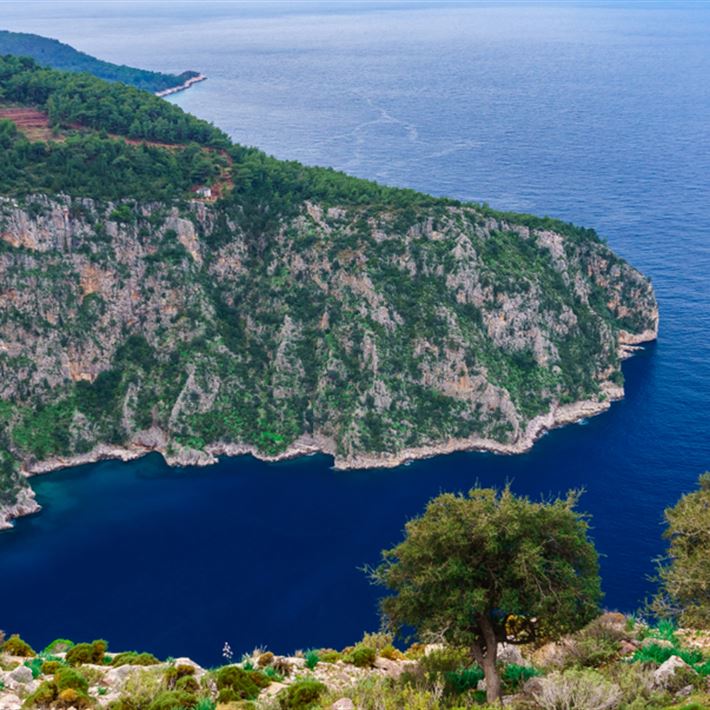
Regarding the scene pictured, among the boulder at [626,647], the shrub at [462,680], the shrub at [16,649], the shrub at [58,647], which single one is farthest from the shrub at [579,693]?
the shrub at [58,647]

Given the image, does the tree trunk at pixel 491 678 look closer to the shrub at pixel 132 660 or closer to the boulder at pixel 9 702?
the shrub at pixel 132 660

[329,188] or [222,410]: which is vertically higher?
[329,188]

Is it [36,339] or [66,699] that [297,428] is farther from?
[66,699]

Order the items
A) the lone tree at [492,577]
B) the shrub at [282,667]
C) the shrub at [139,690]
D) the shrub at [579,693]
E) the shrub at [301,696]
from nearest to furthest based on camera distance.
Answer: the shrub at [579,693], the shrub at [139,690], the shrub at [301,696], the lone tree at [492,577], the shrub at [282,667]

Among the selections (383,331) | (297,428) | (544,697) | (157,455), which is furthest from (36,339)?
(544,697)

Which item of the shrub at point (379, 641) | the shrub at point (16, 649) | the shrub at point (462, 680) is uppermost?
the shrub at point (462, 680)

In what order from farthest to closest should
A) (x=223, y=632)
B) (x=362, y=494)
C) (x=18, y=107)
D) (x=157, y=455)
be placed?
(x=18, y=107) < (x=157, y=455) < (x=362, y=494) < (x=223, y=632)

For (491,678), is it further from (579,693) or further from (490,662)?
(579,693)
